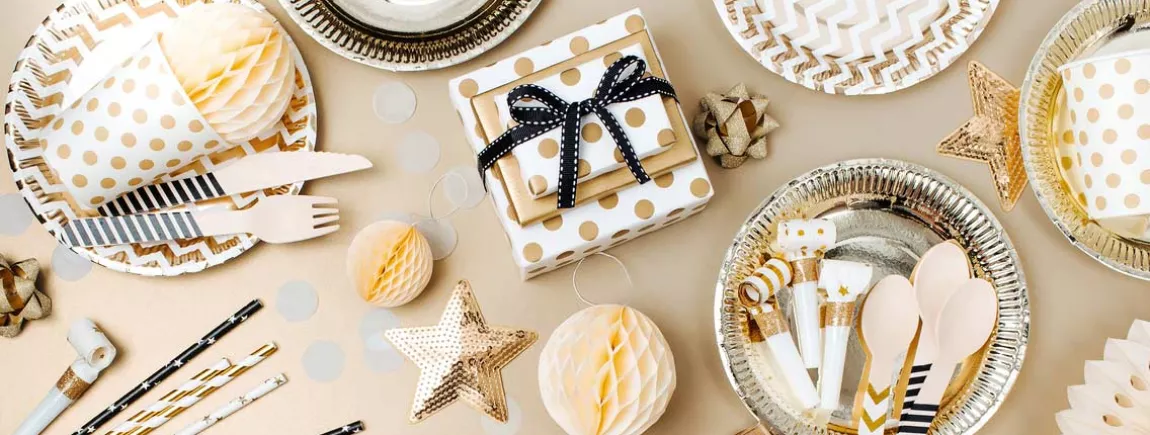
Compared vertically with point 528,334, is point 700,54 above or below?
above

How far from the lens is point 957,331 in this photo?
30.5 inches

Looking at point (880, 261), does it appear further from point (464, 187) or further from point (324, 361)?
point (324, 361)

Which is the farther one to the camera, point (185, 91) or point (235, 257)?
point (235, 257)

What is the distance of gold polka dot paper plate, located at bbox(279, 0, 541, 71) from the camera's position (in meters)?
0.81

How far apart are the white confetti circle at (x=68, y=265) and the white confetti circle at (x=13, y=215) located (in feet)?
0.16

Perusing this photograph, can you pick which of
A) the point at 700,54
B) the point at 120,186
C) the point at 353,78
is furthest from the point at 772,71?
the point at 120,186

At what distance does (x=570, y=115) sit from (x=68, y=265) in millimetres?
625

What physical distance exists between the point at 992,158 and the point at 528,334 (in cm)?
59

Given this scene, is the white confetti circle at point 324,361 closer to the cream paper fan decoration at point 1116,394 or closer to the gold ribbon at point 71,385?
the gold ribbon at point 71,385

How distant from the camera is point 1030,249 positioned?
2.79 ft

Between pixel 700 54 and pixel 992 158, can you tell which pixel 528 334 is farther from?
pixel 992 158

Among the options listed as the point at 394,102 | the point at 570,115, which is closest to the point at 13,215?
the point at 394,102

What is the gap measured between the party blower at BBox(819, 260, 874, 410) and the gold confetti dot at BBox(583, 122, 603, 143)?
29 centimetres

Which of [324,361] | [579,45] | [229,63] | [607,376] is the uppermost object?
[229,63]
